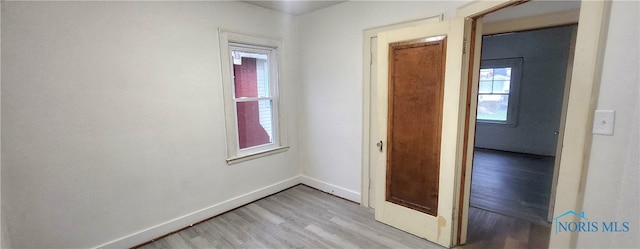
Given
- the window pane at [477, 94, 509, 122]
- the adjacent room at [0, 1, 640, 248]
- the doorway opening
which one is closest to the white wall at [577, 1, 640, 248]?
the adjacent room at [0, 1, 640, 248]

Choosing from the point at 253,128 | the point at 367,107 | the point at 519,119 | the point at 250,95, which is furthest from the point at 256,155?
the point at 519,119

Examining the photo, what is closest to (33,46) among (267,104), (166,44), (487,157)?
(166,44)

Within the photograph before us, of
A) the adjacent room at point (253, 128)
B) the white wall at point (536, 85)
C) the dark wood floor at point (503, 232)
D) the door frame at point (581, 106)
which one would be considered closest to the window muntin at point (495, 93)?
the white wall at point (536, 85)

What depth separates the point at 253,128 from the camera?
10.8 ft

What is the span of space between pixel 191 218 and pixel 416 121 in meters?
2.39

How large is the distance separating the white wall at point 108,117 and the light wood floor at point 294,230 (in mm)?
306

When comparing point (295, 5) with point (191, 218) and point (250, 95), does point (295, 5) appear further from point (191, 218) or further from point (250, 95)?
point (191, 218)

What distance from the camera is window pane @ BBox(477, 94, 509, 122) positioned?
5.70 metres

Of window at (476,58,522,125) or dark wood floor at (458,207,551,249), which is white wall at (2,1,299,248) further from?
window at (476,58,522,125)

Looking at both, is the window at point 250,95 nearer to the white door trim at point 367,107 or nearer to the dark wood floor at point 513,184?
the white door trim at point 367,107

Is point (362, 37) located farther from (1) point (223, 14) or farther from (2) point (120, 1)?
(2) point (120, 1)

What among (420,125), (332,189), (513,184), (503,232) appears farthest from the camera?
(513,184)

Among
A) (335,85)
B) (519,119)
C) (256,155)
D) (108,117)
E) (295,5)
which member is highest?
(295,5)

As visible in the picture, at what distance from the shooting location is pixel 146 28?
2.24m
